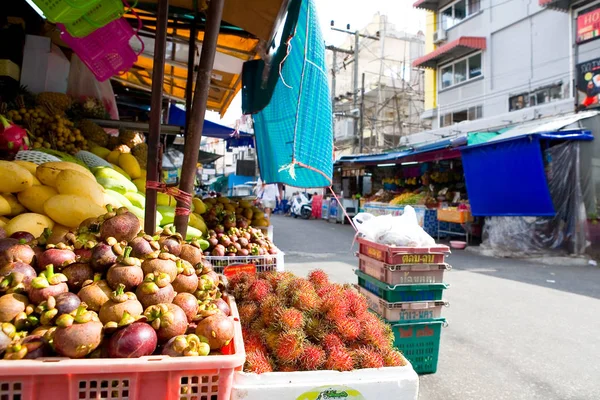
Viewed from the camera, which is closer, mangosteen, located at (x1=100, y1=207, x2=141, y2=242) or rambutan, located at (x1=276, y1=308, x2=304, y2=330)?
mangosteen, located at (x1=100, y1=207, x2=141, y2=242)

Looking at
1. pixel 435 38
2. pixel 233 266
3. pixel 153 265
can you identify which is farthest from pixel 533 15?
pixel 153 265

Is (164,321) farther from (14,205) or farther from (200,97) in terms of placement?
(14,205)

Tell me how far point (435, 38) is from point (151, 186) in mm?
21292

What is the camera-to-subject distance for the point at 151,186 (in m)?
2.02

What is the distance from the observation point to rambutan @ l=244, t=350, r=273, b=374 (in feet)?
5.59

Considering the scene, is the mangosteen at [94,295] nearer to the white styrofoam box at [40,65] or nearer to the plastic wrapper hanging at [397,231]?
the plastic wrapper hanging at [397,231]

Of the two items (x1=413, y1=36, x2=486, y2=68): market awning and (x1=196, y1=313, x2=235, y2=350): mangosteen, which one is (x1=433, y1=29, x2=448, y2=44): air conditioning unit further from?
(x1=196, y1=313, x2=235, y2=350): mangosteen

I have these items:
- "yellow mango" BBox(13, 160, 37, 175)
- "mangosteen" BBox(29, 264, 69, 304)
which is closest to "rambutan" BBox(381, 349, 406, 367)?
"mangosteen" BBox(29, 264, 69, 304)

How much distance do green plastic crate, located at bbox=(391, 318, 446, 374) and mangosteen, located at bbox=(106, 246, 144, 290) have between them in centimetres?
229

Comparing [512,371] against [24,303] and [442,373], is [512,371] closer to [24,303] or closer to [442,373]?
[442,373]

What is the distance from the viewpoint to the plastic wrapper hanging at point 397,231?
10.7 ft

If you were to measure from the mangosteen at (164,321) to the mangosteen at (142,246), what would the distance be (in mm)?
324

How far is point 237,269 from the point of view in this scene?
9.43 ft

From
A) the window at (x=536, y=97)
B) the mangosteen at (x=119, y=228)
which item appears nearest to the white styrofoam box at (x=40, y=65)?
the mangosteen at (x=119, y=228)
